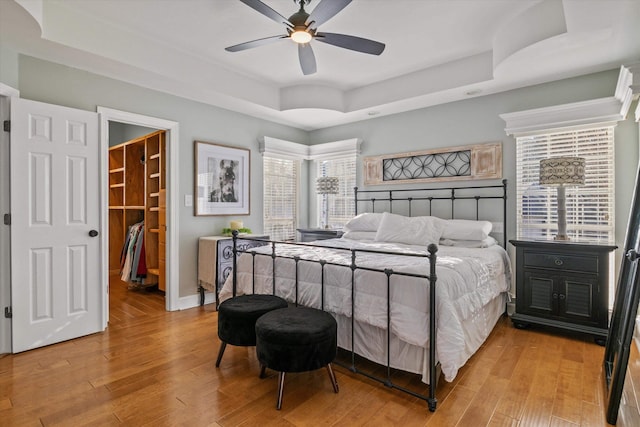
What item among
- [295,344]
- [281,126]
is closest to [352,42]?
[295,344]

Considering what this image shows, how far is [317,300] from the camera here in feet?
8.66

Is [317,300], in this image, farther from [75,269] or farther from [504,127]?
[504,127]

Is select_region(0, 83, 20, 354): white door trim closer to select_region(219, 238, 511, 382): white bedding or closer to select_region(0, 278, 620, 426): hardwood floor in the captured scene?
select_region(0, 278, 620, 426): hardwood floor

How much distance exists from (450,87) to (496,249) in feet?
6.11

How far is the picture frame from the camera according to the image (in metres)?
4.27

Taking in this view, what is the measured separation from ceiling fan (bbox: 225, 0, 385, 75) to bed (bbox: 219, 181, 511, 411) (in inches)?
64.6

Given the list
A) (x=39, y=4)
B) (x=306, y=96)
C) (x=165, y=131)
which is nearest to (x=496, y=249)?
(x=306, y=96)

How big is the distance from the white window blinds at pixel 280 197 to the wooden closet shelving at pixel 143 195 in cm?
148

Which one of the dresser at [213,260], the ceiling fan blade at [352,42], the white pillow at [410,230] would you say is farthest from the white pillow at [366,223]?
the ceiling fan blade at [352,42]

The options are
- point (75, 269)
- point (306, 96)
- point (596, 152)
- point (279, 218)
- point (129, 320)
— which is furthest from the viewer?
point (279, 218)

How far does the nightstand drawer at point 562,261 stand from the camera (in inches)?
119

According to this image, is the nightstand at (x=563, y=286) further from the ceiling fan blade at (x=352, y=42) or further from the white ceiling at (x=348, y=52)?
the ceiling fan blade at (x=352, y=42)

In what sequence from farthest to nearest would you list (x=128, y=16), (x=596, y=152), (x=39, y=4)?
(x=596, y=152) < (x=128, y=16) < (x=39, y=4)

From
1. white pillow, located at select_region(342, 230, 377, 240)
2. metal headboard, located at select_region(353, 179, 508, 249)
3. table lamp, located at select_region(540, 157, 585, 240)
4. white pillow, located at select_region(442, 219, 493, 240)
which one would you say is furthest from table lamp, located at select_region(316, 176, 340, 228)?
table lamp, located at select_region(540, 157, 585, 240)
